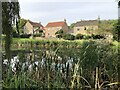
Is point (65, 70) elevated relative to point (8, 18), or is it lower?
lower

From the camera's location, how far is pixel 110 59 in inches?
166

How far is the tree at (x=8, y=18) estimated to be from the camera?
3650 millimetres

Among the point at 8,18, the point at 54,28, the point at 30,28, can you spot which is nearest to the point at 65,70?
the point at 8,18

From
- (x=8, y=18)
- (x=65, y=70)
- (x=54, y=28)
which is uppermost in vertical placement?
(x=54, y=28)

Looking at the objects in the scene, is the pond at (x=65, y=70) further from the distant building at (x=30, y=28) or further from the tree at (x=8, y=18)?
the distant building at (x=30, y=28)

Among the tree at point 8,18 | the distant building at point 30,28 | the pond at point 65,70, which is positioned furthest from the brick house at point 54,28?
the tree at point 8,18

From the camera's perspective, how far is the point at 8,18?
3.73 metres

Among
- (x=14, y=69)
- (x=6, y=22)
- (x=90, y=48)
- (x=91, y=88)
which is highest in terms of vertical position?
(x=6, y=22)

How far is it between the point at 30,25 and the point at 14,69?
137 ft

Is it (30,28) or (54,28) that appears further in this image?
(54,28)

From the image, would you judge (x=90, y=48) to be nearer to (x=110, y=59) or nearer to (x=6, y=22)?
(x=110, y=59)

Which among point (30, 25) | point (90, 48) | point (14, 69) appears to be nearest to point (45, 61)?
point (14, 69)

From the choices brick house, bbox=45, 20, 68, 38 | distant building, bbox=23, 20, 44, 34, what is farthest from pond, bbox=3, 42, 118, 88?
brick house, bbox=45, 20, 68, 38

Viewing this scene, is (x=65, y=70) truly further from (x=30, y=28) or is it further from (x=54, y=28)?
(x=54, y=28)
